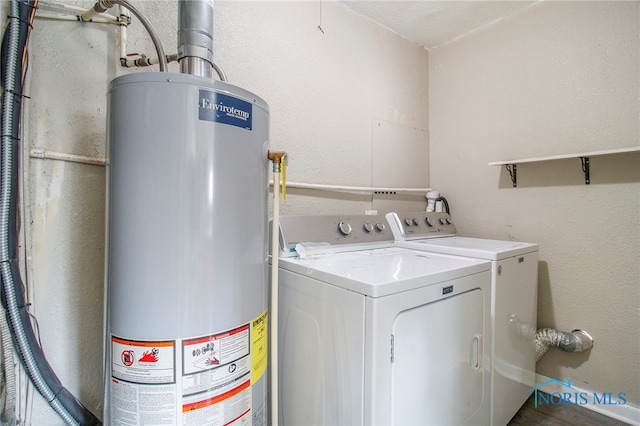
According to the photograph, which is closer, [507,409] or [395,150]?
[507,409]

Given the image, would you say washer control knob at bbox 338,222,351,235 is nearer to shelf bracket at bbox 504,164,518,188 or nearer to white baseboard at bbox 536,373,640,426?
shelf bracket at bbox 504,164,518,188

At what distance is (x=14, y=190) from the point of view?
89 cm

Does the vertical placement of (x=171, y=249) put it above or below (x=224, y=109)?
below

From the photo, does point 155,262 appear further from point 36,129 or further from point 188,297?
point 36,129

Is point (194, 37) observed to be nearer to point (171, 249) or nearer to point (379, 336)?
point (171, 249)

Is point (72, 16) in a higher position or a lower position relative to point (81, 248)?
higher

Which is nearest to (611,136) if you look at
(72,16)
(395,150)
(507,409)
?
(395,150)

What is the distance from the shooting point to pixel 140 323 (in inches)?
30.0

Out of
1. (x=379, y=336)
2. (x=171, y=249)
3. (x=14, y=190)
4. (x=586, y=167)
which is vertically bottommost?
(x=379, y=336)

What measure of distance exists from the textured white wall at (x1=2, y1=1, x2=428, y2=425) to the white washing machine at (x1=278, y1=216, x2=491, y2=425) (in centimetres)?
62

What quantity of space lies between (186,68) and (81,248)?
72cm

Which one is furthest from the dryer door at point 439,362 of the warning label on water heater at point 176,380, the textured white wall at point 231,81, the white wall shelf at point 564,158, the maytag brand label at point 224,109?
the white wall shelf at point 564,158

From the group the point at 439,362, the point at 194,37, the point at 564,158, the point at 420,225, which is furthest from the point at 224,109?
the point at 564,158

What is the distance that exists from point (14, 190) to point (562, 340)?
2.52m
